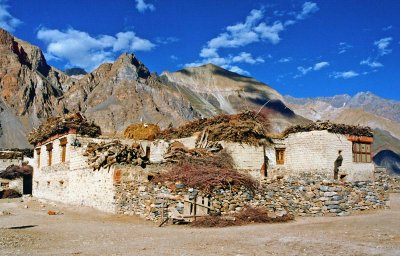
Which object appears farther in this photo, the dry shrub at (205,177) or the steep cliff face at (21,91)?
the steep cliff face at (21,91)

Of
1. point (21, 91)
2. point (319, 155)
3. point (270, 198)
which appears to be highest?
point (21, 91)

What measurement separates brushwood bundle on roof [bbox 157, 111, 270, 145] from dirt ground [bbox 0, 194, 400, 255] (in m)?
7.45

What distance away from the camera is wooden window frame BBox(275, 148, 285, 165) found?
25141 millimetres

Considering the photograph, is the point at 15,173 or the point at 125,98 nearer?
the point at 15,173

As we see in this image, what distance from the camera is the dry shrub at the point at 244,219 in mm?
14867

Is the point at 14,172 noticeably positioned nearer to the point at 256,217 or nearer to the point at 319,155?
the point at 319,155

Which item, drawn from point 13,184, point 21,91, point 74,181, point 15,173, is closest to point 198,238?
point 74,181

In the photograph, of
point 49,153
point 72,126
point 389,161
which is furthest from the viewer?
point 389,161

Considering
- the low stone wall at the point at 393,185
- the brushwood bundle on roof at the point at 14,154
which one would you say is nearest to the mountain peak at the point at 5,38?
the brushwood bundle on roof at the point at 14,154

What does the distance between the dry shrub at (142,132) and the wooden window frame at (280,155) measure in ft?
28.6

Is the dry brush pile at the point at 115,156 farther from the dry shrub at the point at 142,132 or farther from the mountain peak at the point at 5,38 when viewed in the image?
the mountain peak at the point at 5,38

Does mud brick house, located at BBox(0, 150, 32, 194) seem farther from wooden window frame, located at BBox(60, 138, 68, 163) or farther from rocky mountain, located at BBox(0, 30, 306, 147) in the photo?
rocky mountain, located at BBox(0, 30, 306, 147)

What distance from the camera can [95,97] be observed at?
4946 inches

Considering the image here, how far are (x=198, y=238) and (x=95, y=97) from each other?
119 metres
